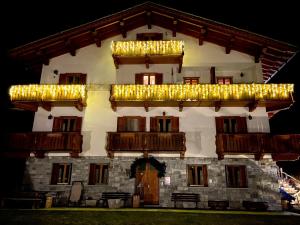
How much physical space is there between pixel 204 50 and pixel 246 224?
1352 cm

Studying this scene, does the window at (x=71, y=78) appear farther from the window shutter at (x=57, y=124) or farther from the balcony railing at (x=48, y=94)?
the window shutter at (x=57, y=124)

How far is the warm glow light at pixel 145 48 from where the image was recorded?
19359 millimetres

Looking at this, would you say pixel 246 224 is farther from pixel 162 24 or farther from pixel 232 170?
pixel 162 24

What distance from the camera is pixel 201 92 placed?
18203 mm

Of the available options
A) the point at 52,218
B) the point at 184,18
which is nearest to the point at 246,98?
the point at 184,18

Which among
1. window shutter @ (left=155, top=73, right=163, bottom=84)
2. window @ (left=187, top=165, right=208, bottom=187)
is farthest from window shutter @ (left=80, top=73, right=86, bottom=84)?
window @ (left=187, top=165, right=208, bottom=187)

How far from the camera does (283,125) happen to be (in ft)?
124

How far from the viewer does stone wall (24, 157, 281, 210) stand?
17.4m

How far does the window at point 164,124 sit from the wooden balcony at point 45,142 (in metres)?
5.10

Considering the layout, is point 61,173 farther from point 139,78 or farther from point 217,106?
point 217,106

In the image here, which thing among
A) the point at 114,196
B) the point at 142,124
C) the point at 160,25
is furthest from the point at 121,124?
the point at 160,25

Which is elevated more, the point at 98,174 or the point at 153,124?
the point at 153,124

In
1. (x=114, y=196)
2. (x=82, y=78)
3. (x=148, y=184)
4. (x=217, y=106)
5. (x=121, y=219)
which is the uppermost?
(x=82, y=78)

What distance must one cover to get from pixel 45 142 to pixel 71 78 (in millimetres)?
5400
